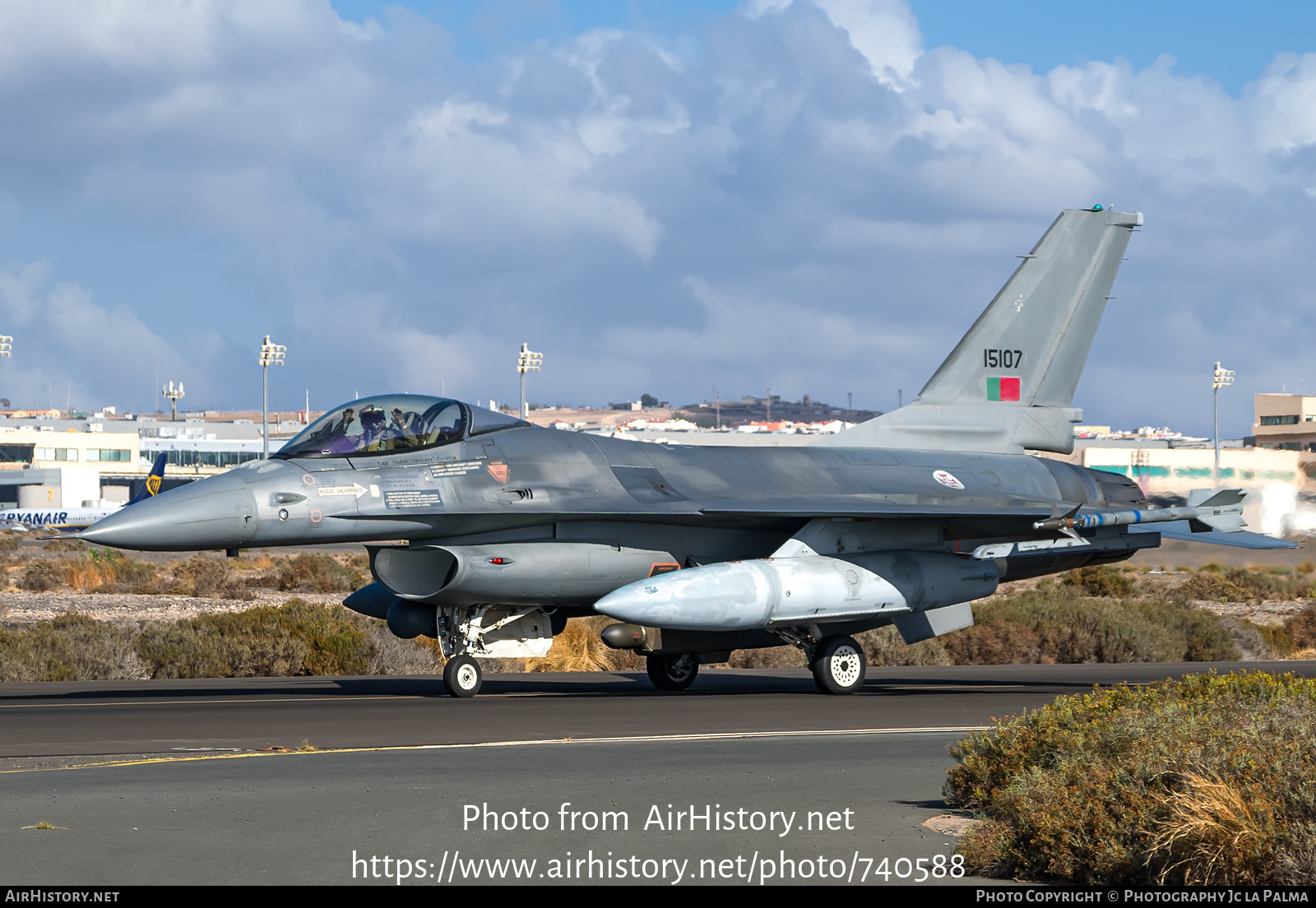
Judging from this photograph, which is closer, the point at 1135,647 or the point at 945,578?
the point at 945,578

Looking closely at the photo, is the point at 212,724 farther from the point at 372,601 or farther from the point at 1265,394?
the point at 1265,394

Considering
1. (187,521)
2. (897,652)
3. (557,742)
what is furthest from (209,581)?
(557,742)

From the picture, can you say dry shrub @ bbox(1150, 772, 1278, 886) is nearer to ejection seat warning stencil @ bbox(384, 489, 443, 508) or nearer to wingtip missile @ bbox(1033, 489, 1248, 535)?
ejection seat warning stencil @ bbox(384, 489, 443, 508)

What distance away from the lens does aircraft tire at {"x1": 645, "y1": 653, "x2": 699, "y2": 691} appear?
729 inches

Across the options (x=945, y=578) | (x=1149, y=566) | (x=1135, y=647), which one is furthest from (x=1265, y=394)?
(x=945, y=578)

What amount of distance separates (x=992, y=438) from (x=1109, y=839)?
15.7 m

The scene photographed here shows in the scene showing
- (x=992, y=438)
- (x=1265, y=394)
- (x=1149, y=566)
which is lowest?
(x=1149, y=566)

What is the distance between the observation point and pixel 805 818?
25.7 ft

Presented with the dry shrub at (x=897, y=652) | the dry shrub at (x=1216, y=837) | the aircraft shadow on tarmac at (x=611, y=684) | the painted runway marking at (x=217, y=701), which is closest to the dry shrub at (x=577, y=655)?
the aircraft shadow on tarmac at (x=611, y=684)

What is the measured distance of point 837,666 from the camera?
17562 mm

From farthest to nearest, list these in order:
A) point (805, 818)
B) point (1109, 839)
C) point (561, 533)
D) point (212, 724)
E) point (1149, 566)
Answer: point (1149, 566) < point (561, 533) < point (212, 724) < point (805, 818) < point (1109, 839)

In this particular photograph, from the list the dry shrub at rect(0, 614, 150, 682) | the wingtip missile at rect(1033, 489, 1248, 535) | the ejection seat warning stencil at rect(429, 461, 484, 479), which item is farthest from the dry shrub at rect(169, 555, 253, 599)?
the wingtip missile at rect(1033, 489, 1248, 535)

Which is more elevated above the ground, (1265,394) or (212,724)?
(1265,394)

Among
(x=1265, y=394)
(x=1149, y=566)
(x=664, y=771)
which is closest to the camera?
(x=664, y=771)
